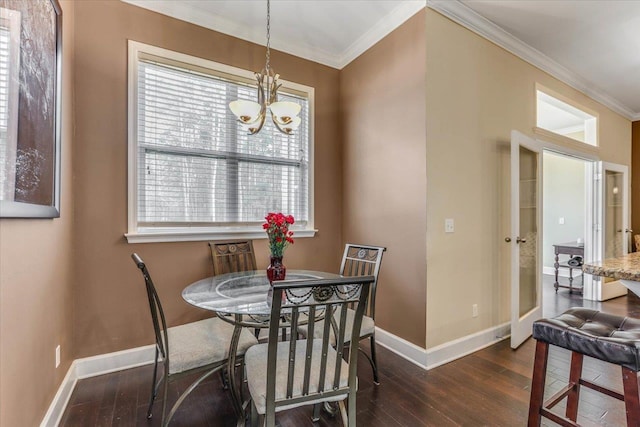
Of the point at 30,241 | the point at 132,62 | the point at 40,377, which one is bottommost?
the point at 40,377

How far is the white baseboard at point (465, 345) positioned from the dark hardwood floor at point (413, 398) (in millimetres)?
62

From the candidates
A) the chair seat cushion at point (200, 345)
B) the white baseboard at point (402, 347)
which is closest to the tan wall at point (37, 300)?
the chair seat cushion at point (200, 345)

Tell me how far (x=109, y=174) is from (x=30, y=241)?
3.50ft

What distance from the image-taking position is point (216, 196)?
2.81 metres

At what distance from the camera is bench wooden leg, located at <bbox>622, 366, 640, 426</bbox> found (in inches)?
48.0

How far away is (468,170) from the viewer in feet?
9.12

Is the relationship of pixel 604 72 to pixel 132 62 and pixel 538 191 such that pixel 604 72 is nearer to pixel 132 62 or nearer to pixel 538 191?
pixel 538 191

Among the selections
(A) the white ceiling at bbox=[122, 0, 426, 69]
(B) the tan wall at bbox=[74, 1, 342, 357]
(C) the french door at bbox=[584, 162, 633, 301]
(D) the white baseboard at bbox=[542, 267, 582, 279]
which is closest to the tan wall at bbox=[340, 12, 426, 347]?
(A) the white ceiling at bbox=[122, 0, 426, 69]

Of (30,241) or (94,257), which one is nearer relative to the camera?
(30,241)

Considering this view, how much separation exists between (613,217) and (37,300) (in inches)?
276

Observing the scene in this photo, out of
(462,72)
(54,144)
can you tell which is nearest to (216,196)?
(54,144)

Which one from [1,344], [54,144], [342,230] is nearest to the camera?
[1,344]

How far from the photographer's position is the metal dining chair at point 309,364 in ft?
4.13

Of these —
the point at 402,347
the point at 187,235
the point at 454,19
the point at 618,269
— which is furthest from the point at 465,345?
the point at 454,19
